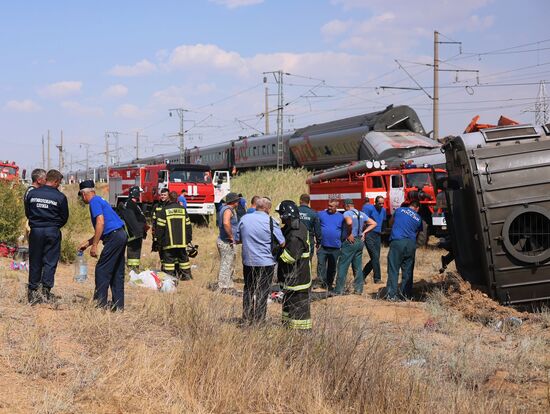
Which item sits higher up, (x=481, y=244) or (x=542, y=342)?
(x=481, y=244)

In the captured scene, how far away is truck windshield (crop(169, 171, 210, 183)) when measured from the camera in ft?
84.3

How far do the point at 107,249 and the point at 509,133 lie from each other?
5.30 m

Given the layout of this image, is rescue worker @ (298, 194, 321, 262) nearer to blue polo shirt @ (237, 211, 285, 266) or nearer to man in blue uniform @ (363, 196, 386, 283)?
man in blue uniform @ (363, 196, 386, 283)

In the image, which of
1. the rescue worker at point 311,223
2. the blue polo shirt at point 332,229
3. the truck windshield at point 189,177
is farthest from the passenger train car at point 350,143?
the blue polo shirt at point 332,229

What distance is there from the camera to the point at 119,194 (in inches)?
1251

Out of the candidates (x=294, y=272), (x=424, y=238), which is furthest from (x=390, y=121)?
(x=294, y=272)

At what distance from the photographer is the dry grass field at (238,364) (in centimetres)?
502

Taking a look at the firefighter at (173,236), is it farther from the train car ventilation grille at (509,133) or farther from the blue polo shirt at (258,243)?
the train car ventilation grille at (509,133)

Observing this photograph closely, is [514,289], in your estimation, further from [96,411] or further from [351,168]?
[351,168]

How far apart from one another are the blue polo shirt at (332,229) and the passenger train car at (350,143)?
11.2m

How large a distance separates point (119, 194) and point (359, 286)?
22.2 m

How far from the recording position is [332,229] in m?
11.2

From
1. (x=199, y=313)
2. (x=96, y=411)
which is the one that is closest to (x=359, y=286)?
(x=199, y=313)

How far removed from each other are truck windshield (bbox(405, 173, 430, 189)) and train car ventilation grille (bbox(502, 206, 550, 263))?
35.5 feet
